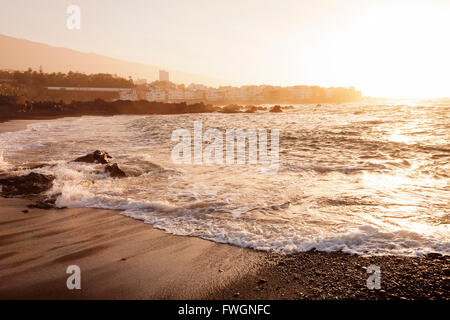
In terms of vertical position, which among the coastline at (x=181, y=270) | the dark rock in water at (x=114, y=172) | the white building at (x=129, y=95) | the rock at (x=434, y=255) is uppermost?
the white building at (x=129, y=95)

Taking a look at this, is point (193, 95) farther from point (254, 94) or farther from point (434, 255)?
point (434, 255)

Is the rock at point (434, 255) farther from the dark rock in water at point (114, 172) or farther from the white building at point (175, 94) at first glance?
the white building at point (175, 94)

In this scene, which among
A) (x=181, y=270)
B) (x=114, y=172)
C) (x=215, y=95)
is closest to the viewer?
(x=181, y=270)

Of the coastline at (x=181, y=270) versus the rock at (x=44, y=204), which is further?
the rock at (x=44, y=204)

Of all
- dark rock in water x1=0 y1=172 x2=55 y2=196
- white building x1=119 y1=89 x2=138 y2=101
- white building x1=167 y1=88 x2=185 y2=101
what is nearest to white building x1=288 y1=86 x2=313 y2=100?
white building x1=167 y1=88 x2=185 y2=101

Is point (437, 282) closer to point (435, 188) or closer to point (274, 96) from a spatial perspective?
point (435, 188)

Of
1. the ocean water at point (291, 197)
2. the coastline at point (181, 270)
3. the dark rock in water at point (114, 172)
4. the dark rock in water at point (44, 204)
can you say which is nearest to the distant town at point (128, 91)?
the dark rock in water at point (114, 172)

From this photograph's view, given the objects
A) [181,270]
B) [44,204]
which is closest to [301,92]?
[44,204]

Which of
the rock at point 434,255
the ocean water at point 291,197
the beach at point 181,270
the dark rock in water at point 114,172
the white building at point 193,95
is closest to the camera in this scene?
the beach at point 181,270

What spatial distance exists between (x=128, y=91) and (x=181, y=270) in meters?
94.6

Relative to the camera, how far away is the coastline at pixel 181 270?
9.19 ft

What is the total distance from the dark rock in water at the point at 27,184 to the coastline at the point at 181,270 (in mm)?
1992

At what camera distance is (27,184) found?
6180 millimetres
